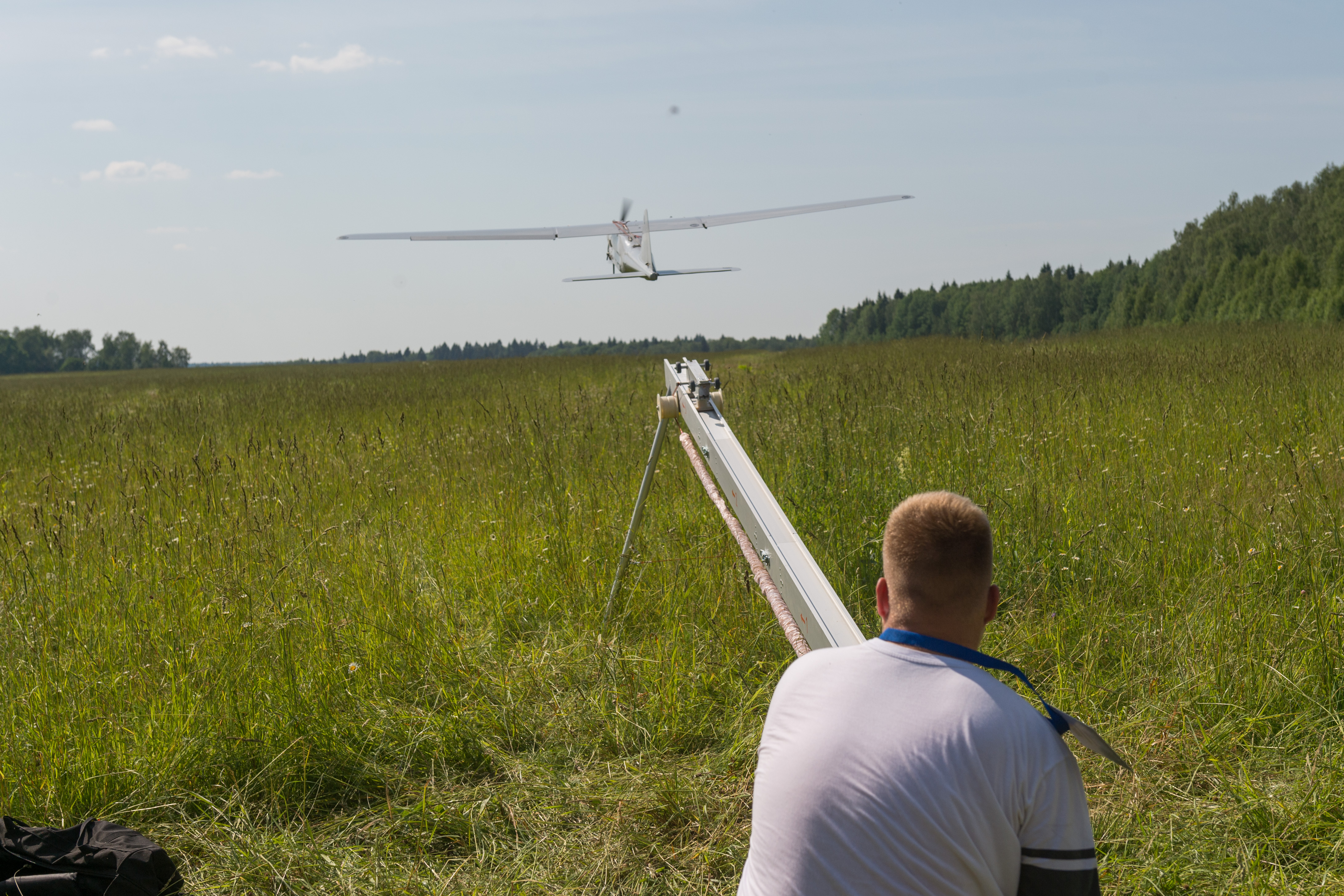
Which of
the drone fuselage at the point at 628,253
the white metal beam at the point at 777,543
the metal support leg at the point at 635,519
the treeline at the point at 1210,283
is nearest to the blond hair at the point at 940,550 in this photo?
the white metal beam at the point at 777,543

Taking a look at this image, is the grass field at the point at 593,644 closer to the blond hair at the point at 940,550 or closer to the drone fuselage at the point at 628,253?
the blond hair at the point at 940,550

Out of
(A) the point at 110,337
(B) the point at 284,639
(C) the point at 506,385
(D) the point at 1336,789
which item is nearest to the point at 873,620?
(D) the point at 1336,789

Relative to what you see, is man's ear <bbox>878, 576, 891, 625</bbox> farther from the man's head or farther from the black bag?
the black bag

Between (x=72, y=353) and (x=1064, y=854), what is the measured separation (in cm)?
11220

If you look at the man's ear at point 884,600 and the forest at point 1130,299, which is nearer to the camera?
the man's ear at point 884,600

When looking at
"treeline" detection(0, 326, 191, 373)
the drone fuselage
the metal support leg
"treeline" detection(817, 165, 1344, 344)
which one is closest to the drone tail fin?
the drone fuselage

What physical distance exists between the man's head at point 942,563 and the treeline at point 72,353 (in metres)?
95.9

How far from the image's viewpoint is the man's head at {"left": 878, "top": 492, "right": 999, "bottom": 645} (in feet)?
3.61

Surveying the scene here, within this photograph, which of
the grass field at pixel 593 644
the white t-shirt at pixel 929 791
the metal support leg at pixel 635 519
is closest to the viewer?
the white t-shirt at pixel 929 791

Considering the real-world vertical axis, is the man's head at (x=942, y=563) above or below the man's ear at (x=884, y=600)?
above

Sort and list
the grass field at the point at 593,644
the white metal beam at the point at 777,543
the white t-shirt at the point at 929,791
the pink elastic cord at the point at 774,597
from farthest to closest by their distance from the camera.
Answer: 1. the grass field at the point at 593,644
2. the pink elastic cord at the point at 774,597
3. the white metal beam at the point at 777,543
4. the white t-shirt at the point at 929,791

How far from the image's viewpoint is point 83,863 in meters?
2.15

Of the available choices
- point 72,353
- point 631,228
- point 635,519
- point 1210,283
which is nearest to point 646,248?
point 631,228

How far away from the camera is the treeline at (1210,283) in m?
29.4
